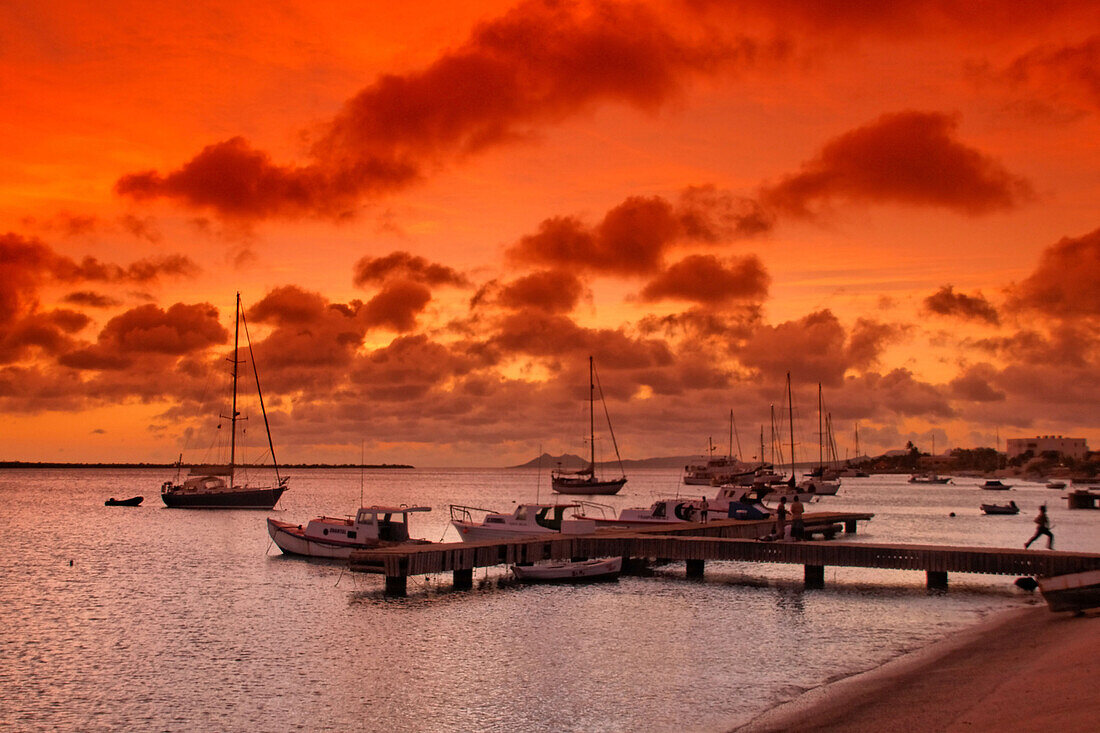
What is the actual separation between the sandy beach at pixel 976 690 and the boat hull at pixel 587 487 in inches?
5019

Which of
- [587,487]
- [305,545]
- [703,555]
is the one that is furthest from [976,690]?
[587,487]

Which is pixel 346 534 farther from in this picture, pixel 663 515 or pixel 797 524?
pixel 797 524

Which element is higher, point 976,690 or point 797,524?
point 797,524

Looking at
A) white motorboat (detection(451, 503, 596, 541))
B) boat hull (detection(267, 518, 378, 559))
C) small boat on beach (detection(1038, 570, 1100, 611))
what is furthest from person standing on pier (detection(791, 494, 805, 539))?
boat hull (detection(267, 518, 378, 559))

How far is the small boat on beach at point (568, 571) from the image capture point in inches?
1716

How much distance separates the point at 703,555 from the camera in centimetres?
4491

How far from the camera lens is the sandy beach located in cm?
1692

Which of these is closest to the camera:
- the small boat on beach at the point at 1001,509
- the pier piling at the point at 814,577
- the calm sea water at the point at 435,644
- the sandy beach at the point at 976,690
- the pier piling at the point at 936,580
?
the sandy beach at the point at 976,690

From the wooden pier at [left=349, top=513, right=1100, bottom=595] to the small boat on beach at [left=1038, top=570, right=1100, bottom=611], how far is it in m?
9.15

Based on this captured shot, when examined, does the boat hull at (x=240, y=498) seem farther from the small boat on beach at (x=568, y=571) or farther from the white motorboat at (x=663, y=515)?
the small boat on beach at (x=568, y=571)

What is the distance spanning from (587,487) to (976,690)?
13573 centimetres

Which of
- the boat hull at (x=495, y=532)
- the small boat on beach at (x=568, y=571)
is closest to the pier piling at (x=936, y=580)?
the small boat on beach at (x=568, y=571)

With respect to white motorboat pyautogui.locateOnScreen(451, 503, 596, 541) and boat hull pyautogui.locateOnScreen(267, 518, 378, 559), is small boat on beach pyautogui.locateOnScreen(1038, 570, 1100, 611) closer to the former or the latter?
white motorboat pyautogui.locateOnScreen(451, 503, 596, 541)

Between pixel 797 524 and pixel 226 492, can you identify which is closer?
pixel 797 524
